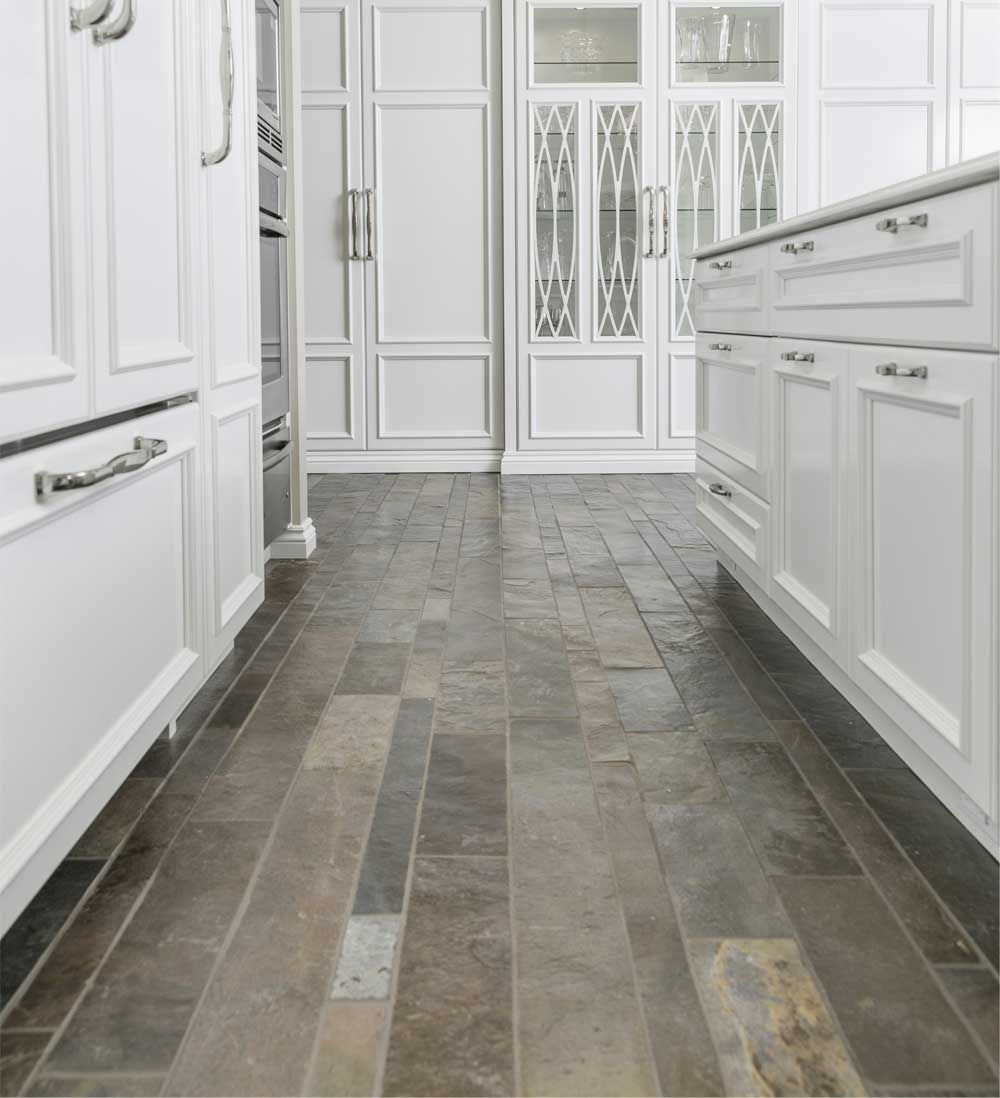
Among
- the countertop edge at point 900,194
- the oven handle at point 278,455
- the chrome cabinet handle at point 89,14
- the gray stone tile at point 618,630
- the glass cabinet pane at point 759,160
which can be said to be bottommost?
the gray stone tile at point 618,630

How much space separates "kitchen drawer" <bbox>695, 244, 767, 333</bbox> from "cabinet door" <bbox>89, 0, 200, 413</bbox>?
1.20 metres

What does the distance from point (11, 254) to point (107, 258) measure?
0.33 meters

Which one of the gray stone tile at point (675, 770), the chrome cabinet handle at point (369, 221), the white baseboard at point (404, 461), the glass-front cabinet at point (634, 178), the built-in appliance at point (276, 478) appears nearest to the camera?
the gray stone tile at point (675, 770)

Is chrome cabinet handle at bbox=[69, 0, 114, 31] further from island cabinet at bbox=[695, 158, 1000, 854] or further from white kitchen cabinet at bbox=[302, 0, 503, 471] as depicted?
white kitchen cabinet at bbox=[302, 0, 503, 471]

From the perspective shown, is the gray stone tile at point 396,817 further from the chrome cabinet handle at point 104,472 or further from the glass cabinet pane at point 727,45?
the glass cabinet pane at point 727,45

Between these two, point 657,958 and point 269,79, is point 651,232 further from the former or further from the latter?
point 657,958

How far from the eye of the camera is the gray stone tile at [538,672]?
218cm

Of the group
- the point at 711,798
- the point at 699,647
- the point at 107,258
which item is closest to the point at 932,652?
the point at 711,798

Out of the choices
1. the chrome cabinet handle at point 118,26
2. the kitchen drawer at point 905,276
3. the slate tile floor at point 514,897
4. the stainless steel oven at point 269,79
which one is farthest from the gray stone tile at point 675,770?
the stainless steel oven at point 269,79

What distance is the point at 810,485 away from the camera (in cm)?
220

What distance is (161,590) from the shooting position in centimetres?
181

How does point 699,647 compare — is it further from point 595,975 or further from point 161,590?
point 595,975

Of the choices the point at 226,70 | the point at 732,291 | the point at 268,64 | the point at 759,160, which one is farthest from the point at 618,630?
the point at 759,160

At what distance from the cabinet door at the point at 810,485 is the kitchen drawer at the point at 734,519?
4.7 inches
